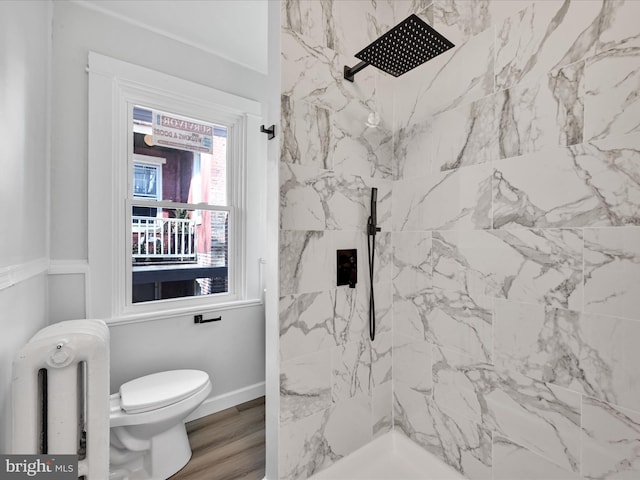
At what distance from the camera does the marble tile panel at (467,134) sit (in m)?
1.24

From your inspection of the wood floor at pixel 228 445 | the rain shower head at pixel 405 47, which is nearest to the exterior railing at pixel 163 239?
the wood floor at pixel 228 445

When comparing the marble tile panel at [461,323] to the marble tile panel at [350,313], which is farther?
the marble tile panel at [350,313]

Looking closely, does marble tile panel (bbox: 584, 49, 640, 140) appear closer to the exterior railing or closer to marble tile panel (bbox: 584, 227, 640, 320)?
marble tile panel (bbox: 584, 227, 640, 320)

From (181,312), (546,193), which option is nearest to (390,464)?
(546,193)

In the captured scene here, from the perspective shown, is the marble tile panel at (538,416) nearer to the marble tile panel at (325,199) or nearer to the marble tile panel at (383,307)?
the marble tile panel at (383,307)

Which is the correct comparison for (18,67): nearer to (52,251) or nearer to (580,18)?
(52,251)

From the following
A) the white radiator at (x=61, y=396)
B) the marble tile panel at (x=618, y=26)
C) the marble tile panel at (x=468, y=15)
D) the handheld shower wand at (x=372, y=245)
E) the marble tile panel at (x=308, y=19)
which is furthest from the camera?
the handheld shower wand at (x=372, y=245)

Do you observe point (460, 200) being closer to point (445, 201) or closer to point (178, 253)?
point (445, 201)

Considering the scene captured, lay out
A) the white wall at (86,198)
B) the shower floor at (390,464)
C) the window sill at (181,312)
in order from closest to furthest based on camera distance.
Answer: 1. the shower floor at (390,464)
2. the white wall at (86,198)
3. the window sill at (181,312)

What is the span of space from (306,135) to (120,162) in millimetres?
1379

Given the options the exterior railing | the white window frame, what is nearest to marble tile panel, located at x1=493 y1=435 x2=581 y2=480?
the white window frame

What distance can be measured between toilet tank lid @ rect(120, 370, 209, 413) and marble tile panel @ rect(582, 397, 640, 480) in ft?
5.71

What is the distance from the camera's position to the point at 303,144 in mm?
1353

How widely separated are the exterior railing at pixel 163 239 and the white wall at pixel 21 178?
50 cm
